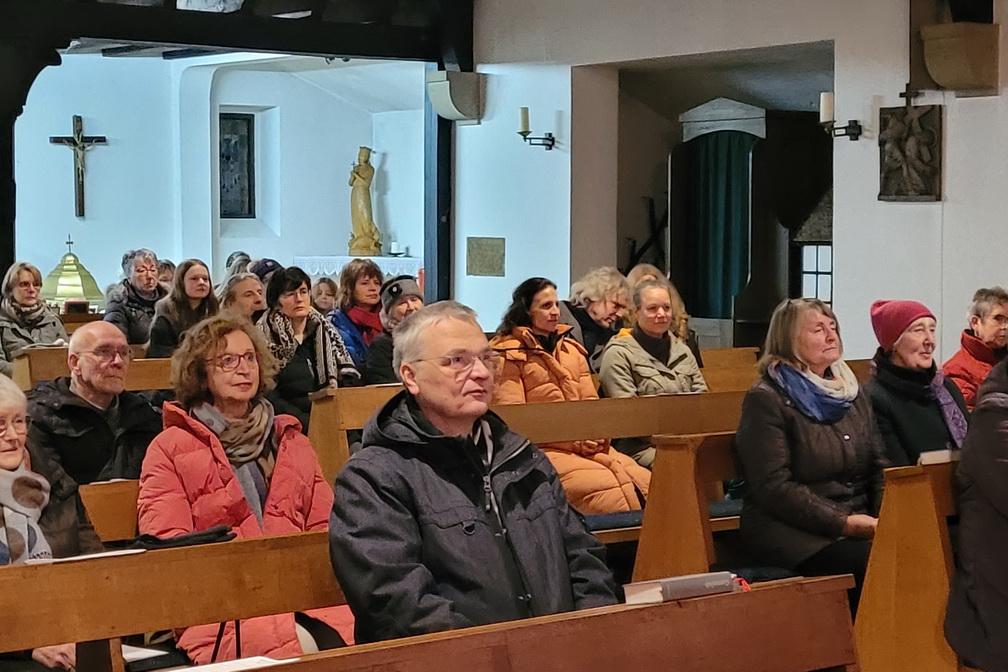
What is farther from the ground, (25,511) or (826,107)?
(826,107)

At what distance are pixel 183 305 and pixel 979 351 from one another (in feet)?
12.1

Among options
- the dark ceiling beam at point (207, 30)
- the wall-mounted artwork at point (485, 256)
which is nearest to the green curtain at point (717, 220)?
the wall-mounted artwork at point (485, 256)

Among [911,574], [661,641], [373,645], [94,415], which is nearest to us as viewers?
[373,645]

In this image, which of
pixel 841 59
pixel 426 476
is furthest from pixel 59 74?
pixel 426 476

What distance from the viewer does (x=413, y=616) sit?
3119mm

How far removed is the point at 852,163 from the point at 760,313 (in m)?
1.86

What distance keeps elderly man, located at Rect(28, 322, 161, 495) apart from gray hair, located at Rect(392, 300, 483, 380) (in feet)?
4.73

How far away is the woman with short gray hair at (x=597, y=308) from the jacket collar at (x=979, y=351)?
156 cm

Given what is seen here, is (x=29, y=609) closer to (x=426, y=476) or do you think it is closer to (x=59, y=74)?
(x=426, y=476)

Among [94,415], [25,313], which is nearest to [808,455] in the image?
[94,415]

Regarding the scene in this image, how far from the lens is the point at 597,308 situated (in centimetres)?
727

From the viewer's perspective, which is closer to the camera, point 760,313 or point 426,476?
point 426,476

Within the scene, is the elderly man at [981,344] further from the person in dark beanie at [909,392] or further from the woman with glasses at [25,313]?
the woman with glasses at [25,313]

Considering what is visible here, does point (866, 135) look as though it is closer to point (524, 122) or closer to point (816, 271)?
point (816, 271)
